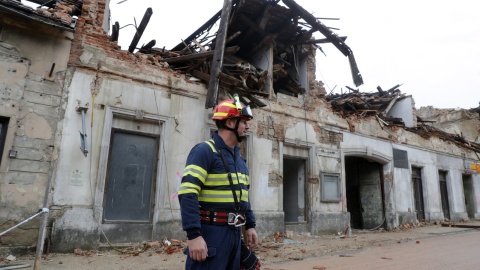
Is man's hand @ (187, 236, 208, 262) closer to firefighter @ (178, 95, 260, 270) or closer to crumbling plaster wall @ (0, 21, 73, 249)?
firefighter @ (178, 95, 260, 270)

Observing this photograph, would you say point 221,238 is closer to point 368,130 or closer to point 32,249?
point 32,249

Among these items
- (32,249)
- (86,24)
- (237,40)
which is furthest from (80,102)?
(237,40)

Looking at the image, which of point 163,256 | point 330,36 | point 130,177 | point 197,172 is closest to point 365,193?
point 330,36

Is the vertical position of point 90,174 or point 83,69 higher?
point 83,69

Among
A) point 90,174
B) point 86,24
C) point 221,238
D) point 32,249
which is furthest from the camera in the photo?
point 86,24

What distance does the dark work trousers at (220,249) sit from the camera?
226 cm

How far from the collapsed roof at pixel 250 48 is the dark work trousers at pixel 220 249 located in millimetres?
5362

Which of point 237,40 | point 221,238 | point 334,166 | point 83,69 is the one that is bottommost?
point 221,238

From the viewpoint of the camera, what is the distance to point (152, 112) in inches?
305

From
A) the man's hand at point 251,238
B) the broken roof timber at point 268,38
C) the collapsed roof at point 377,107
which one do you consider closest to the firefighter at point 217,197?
the man's hand at point 251,238

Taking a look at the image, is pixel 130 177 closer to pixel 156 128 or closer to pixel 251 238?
pixel 156 128

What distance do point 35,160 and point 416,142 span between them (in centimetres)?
1500

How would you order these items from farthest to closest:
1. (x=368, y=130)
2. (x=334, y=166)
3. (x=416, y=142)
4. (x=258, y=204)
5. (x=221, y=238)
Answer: (x=416, y=142) < (x=368, y=130) < (x=334, y=166) < (x=258, y=204) < (x=221, y=238)

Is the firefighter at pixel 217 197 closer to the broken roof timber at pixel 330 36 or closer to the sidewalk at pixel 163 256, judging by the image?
the sidewalk at pixel 163 256
